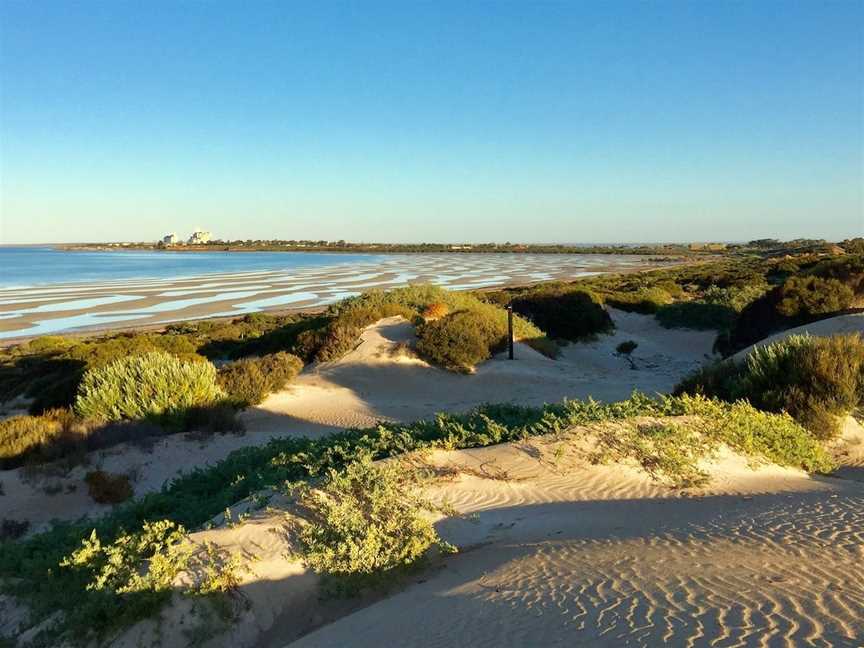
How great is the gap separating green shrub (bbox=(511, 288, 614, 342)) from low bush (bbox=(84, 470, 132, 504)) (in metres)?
15.2

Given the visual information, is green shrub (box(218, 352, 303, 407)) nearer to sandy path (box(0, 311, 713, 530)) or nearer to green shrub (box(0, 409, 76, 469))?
sandy path (box(0, 311, 713, 530))

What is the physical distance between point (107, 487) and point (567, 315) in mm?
16402

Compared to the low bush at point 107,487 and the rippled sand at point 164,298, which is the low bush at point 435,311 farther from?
the rippled sand at point 164,298

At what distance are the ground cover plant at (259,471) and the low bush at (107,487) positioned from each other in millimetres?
1028

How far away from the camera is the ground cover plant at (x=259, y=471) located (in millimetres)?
4203

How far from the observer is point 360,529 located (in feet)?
16.1

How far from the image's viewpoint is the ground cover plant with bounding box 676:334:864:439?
337 inches

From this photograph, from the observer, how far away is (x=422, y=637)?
3611 millimetres

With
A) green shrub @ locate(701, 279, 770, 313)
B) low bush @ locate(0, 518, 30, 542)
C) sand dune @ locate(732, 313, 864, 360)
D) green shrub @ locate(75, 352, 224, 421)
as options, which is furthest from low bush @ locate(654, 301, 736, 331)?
low bush @ locate(0, 518, 30, 542)

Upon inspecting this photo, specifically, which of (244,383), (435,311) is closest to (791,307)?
(435,311)

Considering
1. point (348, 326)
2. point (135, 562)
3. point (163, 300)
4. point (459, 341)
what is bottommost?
point (163, 300)

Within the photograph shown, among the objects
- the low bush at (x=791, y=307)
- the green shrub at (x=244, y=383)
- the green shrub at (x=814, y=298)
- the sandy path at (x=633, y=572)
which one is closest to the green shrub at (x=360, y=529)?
the sandy path at (x=633, y=572)

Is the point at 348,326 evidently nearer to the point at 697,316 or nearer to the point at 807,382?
the point at 807,382

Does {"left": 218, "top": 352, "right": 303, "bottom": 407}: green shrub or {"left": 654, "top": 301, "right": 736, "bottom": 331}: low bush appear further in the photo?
{"left": 654, "top": 301, "right": 736, "bottom": 331}: low bush
